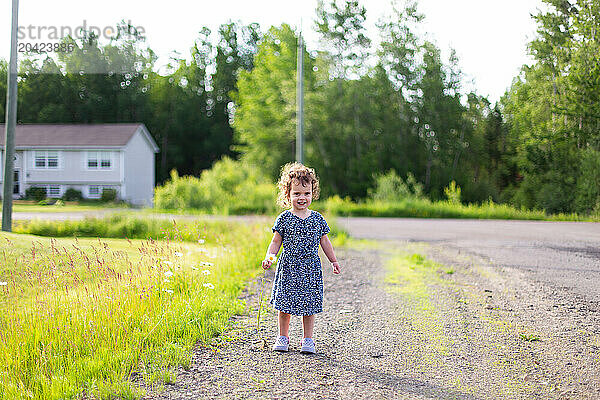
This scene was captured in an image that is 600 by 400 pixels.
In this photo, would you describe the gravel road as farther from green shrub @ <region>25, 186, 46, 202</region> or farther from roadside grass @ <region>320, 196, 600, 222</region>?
roadside grass @ <region>320, 196, 600, 222</region>


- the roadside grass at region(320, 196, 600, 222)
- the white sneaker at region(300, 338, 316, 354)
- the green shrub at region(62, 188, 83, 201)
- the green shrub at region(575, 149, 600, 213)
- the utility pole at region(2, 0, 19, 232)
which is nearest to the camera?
the white sneaker at region(300, 338, 316, 354)

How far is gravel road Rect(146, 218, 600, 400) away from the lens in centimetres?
365

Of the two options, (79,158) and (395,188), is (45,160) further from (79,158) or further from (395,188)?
(395,188)

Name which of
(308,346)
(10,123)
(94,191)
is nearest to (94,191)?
(94,191)

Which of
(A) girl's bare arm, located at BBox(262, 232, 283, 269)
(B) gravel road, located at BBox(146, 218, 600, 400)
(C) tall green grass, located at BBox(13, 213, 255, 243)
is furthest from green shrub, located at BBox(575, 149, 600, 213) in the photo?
(A) girl's bare arm, located at BBox(262, 232, 283, 269)

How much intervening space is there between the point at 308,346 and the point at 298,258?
67cm

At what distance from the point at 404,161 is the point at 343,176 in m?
5.42

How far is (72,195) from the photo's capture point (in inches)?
339

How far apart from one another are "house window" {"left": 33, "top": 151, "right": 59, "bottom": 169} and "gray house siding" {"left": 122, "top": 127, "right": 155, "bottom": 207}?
1.84 meters

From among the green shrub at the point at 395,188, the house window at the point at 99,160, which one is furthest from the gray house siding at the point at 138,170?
the green shrub at the point at 395,188

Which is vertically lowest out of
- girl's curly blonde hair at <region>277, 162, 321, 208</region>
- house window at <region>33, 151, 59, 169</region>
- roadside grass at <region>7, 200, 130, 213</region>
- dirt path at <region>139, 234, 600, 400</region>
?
dirt path at <region>139, 234, 600, 400</region>

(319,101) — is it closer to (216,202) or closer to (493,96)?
(216,202)

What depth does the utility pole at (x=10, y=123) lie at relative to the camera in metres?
7.04

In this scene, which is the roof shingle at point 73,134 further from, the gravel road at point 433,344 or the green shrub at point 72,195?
the gravel road at point 433,344
